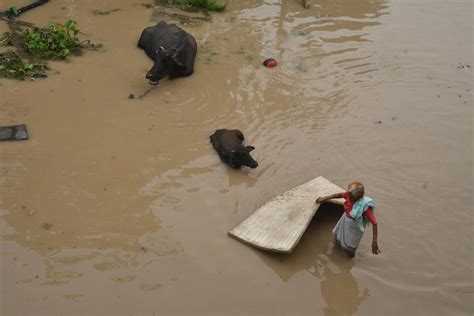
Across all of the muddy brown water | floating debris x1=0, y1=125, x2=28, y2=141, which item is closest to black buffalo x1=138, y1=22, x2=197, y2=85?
the muddy brown water

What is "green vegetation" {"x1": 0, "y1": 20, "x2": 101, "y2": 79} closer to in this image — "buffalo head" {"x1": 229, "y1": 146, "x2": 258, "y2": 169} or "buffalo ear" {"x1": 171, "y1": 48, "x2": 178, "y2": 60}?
"buffalo ear" {"x1": 171, "y1": 48, "x2": 178, "y2": 60}

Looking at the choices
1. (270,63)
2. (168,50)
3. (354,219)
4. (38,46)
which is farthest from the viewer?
(270,63)

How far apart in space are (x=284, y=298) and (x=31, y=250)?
2861 millimetres

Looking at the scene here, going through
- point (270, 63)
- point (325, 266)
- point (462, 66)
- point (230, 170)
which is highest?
point (270, 63)

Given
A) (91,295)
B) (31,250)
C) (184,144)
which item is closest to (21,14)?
(184,144)

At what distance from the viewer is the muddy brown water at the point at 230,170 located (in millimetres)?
5375

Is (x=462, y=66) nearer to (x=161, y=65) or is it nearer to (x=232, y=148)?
(x=232, y=148)

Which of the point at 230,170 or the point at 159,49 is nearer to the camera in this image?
the point at 230,170

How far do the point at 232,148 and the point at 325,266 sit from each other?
6.92ft

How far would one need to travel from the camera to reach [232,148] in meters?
6.89

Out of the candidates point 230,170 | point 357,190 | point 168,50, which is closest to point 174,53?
point 168,50

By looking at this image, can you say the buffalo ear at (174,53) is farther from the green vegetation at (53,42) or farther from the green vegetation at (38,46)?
the green vegetation at (53,42)

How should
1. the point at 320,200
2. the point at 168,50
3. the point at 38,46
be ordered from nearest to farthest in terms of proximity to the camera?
the point at 320,200 < the point at 168,50 < the point at 38,46

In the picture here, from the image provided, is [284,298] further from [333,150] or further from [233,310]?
[333,150]
